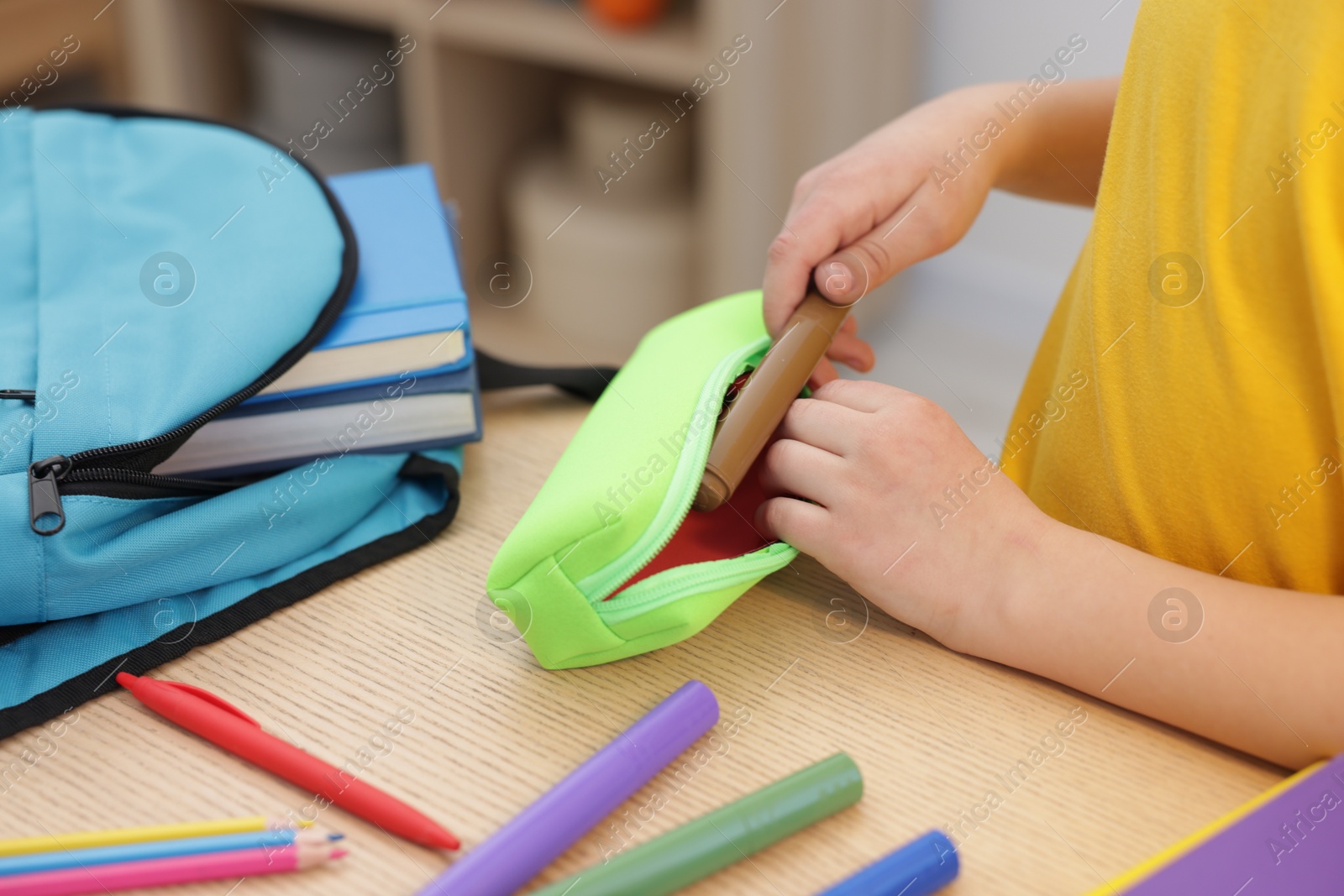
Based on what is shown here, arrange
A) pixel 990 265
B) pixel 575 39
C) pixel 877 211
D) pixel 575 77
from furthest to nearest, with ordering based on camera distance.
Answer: pixel 575 77 < pixel 575 39 < pixel 990 265 < pixel 877 211

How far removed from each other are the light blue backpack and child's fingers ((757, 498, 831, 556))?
173mm

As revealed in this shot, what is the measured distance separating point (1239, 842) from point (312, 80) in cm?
167

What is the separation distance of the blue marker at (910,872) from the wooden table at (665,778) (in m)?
0.01

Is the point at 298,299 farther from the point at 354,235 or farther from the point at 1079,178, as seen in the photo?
the point at 1079,178

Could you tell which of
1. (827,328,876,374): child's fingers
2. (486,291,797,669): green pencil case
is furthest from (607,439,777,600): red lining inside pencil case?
(827,328,876,374): child's fingers

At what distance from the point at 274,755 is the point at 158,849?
0.16ft

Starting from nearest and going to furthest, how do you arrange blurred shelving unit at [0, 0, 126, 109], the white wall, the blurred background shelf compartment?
1. the white wall
2. the blurred background shelf compartment
3. blurred shelving unit at [0, 0, 126, 109]

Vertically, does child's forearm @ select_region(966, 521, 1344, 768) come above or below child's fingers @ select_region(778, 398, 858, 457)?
below

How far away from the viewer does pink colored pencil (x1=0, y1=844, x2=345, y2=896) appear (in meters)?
0.34

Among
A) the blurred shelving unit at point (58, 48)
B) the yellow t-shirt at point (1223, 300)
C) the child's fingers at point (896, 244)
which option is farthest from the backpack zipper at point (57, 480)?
the blurred shelving unit at point (58, 48)

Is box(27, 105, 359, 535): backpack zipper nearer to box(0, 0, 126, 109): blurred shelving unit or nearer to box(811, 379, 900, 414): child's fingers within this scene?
box(811, 379, 900, 414): child's fingers

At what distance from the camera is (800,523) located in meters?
0.44

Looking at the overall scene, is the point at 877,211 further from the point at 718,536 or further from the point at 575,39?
the point at 575,39

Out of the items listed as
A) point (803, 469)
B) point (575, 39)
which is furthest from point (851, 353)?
point (575, 39)
